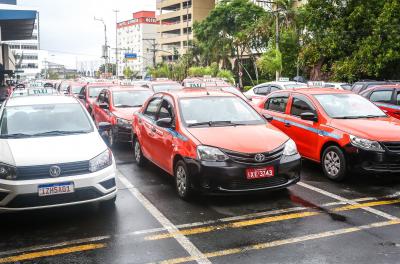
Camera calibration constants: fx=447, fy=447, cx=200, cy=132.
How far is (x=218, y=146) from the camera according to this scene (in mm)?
6199

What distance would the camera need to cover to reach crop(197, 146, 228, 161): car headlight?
6134 mm

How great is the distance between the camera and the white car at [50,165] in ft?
17.3

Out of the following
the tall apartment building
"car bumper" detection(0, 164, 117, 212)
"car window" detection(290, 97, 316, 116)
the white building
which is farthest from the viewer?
the white building

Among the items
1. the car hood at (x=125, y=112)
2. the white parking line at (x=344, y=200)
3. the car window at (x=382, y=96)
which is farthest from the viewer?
the car window at (x=382, y=96)

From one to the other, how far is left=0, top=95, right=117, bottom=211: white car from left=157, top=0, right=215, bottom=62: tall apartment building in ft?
267

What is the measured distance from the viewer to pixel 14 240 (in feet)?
16.9

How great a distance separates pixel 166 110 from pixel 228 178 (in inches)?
87.3

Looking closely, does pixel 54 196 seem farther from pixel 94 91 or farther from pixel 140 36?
pixel 140 36

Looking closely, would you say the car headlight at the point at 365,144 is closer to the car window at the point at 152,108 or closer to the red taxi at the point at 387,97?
the car window at the point at 152,108

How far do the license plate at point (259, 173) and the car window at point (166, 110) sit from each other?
1900 mm

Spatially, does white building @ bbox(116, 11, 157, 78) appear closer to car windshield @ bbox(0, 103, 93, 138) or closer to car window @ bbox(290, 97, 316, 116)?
car window @ bbox(290, 97, 316, 116)

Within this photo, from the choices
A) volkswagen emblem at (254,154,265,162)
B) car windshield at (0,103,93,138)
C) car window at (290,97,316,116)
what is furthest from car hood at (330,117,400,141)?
car windshield at (0,103,93,138)

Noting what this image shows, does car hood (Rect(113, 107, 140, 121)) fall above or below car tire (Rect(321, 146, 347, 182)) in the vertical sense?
above

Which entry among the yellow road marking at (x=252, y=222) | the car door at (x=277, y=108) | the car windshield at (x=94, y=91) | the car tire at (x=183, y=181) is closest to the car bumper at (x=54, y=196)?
the yellow road marking at (x=252, y=222)
